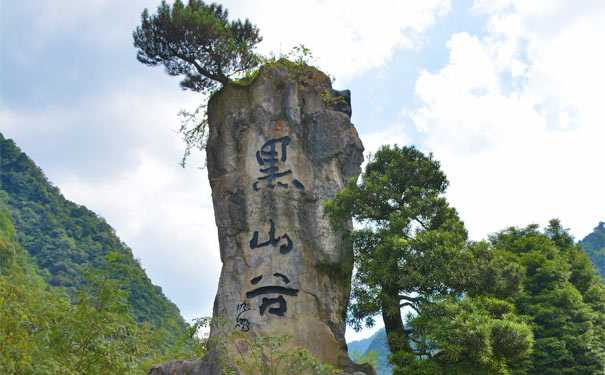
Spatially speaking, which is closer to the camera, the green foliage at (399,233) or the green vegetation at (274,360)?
the green vegetation at (274,360)

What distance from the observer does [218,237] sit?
9445 millimetres

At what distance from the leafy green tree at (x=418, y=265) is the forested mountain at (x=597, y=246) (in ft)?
89.7

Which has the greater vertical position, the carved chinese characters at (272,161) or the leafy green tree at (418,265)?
the carved chinese characters at (272,161)

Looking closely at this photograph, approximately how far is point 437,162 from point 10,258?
21.5m

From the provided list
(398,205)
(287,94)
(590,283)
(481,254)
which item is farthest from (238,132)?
(590,283)

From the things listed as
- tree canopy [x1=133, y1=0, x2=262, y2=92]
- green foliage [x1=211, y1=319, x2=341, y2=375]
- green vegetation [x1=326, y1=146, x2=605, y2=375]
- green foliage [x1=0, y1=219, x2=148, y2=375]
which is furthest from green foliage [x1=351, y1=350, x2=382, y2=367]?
tree canopy [x1=133, y1=0, x2=262, y2=92]

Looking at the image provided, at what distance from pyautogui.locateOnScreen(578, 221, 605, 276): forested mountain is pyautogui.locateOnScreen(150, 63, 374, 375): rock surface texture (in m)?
27.6

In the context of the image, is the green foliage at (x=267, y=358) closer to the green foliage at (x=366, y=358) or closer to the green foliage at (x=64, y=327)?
the green foliage at (x=64, y=327)

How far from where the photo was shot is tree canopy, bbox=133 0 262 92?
10102mm

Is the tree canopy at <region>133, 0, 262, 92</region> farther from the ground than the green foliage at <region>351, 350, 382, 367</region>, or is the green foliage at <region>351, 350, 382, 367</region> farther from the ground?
the tree canopy at <region>133, 0, 262, 92</region>

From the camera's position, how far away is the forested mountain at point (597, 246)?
31398 mm

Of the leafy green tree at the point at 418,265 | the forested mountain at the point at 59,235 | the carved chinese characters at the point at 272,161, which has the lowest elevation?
the leafy green tree at the point at 418,265

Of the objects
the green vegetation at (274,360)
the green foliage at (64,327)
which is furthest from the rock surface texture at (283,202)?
the green foliage at (64,327)

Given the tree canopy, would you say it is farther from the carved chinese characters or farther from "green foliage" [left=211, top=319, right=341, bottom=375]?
"green foliage" [left=211, top=319, right=341, bottom=375]
